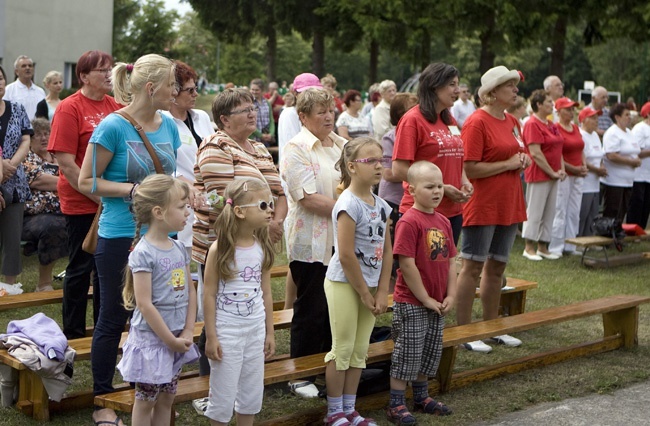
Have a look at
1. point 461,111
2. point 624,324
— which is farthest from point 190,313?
point 461,111

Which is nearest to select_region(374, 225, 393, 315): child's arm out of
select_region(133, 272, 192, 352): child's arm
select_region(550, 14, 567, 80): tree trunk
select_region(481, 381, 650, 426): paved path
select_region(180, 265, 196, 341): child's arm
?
select_region(481, 381, 650, 426): paved path

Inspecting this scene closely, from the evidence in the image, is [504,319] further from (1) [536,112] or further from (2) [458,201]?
(1) [536,112]

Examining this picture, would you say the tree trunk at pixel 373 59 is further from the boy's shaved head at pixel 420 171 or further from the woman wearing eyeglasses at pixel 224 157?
the woman wearing eyeglasses at pixel 224 157

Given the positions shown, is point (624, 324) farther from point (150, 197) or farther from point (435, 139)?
point (150, 197)

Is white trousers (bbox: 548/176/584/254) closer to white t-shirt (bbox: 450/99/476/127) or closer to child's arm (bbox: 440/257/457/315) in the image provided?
white t-shirt (bbox: 450/99/476/127)

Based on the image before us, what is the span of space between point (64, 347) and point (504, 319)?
A: 313 centimetres

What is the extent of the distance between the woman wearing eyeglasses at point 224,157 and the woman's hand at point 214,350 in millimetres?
781

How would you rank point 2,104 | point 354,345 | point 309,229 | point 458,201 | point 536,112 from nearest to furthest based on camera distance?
point 354,345
point 309,229
point 458,201
point 2,104
point 536,112

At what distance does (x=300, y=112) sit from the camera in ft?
18.1

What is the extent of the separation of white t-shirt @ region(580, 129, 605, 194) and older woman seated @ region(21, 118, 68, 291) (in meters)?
6.45

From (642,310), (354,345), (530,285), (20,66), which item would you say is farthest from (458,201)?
(20,66)

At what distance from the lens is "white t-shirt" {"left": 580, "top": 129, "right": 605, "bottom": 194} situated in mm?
11352

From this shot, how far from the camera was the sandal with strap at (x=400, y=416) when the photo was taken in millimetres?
5117

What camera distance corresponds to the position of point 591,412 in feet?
18.1
